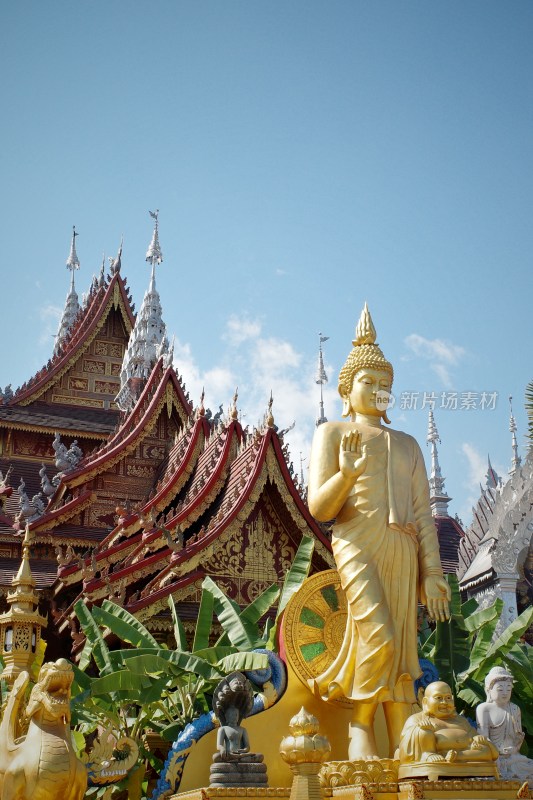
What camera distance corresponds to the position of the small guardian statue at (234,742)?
19.6 feet

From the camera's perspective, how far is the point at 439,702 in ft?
18.9

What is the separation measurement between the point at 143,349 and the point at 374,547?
13286 mm

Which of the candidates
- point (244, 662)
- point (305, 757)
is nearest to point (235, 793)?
point (305, 757)

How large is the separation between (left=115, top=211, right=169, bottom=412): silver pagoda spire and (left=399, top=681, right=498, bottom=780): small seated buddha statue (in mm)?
12221

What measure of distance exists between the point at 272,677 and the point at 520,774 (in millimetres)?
1656

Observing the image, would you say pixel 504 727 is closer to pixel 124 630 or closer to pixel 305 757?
pixel 305 757

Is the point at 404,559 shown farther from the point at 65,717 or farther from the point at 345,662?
the point at 65,717

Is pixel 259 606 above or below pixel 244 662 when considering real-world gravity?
above

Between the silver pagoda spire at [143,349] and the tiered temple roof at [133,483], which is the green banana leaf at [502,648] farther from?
the silver pagoda spire at [143,349]

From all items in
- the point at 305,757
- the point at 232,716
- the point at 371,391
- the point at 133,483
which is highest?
the point at 133,483

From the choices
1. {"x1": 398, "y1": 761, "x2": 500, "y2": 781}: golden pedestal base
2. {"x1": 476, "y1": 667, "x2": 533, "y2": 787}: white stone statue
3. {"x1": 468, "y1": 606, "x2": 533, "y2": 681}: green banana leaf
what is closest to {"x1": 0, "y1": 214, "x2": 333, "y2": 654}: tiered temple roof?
{"x1": 468, "y1": 606, "x2": 533, "y2": 681}: green banana leaf

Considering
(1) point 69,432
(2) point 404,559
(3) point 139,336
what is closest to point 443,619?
(2) point 404,559

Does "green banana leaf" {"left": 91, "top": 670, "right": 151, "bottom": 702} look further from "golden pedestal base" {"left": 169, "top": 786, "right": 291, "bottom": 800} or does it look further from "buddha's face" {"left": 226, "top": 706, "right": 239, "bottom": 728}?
"golden pedestal base" {"left": 169, "top": 786, "right": 291, "bottom": 800}

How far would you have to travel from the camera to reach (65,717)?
222 inches
